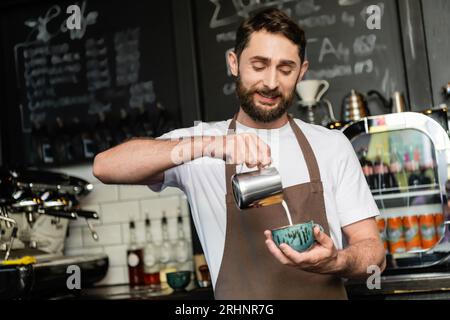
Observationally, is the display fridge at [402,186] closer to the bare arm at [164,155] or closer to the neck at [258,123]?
the neck at [258,123]

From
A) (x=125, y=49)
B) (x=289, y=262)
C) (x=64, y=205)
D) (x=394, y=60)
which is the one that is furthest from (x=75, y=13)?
(x=289, y=262)

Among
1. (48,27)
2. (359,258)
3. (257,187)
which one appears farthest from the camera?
(48,27)

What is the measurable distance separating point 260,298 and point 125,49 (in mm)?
1975

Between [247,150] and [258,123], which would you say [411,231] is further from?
[247,150]

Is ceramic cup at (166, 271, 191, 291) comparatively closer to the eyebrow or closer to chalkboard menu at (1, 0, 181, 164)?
chalkboard menu at (1, 0, 181, 164)

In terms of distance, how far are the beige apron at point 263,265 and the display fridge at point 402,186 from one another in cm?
94

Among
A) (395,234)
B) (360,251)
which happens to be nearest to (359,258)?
(360,251)

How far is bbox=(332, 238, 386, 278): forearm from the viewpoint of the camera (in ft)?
5.28

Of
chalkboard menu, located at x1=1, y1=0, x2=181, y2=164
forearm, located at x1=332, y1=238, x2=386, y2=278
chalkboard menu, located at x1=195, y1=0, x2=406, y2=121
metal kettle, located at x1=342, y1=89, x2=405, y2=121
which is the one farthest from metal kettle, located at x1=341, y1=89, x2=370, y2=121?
forearm, located at x1=332, y1=238, x2=386, y2=278

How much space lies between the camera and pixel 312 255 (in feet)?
4.76

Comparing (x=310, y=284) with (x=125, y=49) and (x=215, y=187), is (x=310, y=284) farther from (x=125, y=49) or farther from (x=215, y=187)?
(x=125, y=49)

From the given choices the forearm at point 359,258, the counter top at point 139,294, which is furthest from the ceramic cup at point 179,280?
the forearm at point 359,258

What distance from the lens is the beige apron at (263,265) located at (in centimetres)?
183

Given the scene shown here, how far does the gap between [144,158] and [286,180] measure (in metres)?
0.45
